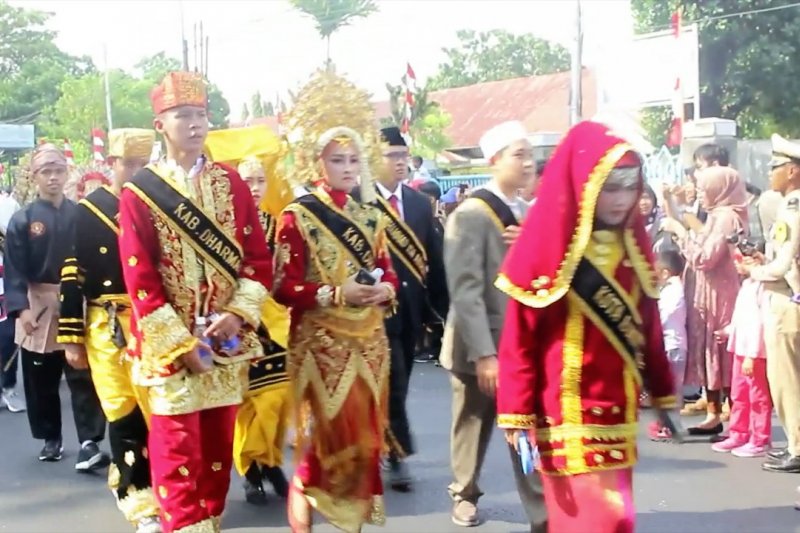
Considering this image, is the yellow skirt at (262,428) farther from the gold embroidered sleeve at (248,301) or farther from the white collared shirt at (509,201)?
the white collared shirt at (509,201)

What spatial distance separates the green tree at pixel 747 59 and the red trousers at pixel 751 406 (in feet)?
63.7

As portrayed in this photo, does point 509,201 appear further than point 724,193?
No

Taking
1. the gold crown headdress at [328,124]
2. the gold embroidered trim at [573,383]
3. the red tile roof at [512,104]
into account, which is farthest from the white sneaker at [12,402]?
the red tile roof at [512,104]

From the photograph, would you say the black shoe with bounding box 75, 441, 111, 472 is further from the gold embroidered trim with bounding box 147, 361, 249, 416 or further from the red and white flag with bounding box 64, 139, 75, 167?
the gold embroidered trim with bounding box 147, 361, 249, 416

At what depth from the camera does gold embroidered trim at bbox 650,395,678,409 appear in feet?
12.8

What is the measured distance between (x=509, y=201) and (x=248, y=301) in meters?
1.30

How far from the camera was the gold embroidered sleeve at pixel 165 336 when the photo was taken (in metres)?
4.21

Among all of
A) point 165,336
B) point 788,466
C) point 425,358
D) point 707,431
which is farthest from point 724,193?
point 425,358

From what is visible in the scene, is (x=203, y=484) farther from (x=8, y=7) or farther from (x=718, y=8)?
(x=8, y=7)

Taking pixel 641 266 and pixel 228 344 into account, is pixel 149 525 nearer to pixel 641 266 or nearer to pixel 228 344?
pixel 228 344

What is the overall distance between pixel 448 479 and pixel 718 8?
2127cm

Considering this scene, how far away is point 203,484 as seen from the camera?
4.38 meters

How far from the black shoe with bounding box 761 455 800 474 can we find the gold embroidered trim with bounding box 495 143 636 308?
11.2 ft

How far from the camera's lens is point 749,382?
680 centimetres
